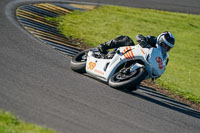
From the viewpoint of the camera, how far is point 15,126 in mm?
5176

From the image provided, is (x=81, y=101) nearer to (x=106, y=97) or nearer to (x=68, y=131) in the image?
(x=106, y=97)

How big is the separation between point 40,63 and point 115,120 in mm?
3161

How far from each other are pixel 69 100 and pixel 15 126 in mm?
1809

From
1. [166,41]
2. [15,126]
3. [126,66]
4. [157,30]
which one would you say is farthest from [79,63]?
[157,30]

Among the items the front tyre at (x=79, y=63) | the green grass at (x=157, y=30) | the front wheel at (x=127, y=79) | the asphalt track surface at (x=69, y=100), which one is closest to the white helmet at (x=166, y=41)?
the front wheel at (x=127, y=79)

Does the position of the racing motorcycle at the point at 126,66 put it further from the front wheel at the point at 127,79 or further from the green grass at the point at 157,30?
the green grass at the point at 157,30

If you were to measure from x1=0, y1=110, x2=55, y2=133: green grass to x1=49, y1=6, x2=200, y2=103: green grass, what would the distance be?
19.2ft

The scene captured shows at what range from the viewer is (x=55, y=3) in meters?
17.7

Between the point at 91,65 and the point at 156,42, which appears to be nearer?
the point at 156,42

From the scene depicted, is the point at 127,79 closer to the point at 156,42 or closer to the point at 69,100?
the point at 156,42

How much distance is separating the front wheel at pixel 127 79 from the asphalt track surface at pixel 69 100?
0.18m

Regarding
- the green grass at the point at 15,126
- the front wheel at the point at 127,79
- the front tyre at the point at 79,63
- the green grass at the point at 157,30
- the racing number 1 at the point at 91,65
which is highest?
the green grass at the point at 15,126

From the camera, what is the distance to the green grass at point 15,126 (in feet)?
16.4

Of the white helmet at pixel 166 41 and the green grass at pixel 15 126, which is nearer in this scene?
the green grass at pixel 15 126
